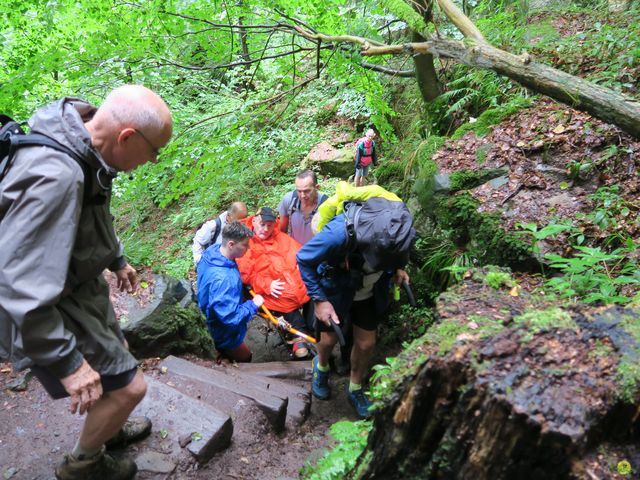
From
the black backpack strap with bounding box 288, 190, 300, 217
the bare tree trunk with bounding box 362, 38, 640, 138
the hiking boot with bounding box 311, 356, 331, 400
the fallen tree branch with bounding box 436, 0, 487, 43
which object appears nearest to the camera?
the bare tree trunk with bounding box 362, 38, 640, 138

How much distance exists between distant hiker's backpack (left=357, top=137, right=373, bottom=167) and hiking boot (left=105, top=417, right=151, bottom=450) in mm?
7346

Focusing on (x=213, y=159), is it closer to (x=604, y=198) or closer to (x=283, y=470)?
(x=283, y=470)

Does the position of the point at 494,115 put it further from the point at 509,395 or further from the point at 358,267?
the point at 509,395

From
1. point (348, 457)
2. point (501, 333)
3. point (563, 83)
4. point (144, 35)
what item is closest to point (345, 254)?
point (348, 457)

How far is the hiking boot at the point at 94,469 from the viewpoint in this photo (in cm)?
250

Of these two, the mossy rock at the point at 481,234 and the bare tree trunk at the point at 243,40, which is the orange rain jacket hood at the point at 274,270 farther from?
the bare tree trunk at the point at 243,40

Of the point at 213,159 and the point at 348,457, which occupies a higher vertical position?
the point at 213,159

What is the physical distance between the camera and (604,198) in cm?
429

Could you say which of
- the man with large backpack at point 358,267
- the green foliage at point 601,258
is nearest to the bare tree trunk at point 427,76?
the green foliage at point 601,258

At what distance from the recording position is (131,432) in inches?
121

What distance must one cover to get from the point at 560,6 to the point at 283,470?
10.8m

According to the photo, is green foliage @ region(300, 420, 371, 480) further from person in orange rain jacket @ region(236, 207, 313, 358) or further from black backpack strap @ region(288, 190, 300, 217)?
black backpack strap @ region(288, 190, 300, 217)

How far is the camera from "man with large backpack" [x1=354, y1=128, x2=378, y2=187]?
9383 millimetres

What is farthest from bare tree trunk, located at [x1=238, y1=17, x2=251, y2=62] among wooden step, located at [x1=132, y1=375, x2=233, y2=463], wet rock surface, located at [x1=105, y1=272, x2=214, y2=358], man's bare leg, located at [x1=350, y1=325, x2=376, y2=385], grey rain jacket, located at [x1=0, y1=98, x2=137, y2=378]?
wooden step, located at [x1=132, y1=375, x2=233, y2=463]
